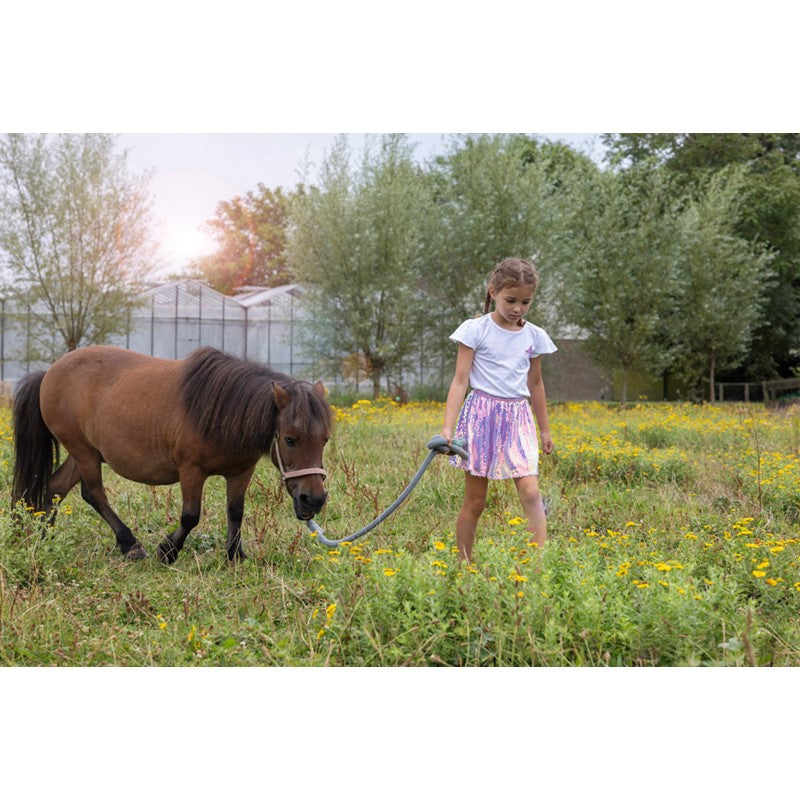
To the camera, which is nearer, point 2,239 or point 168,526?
point 168,526

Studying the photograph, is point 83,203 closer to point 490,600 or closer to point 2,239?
point 2,239

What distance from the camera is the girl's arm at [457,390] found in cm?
438

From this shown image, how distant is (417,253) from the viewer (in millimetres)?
21047

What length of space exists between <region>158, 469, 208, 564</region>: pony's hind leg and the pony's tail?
1.35 meters

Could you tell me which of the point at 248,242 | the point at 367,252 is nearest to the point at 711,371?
the point at 367,252

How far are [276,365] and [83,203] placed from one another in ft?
31.2

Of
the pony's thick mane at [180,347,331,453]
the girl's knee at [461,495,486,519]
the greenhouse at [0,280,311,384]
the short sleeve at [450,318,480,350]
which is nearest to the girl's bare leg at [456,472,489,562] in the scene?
the girl's knee at [461,495,486,519]

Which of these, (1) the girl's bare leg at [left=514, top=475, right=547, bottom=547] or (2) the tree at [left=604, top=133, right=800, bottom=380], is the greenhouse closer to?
(2) the tree at [left=604, top=133, right=800, bottom=380]

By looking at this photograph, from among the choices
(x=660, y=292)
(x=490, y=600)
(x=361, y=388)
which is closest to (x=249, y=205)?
(x=361, y=388)

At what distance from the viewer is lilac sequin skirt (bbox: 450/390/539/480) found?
4.59 m

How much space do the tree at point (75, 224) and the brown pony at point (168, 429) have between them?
44.2ft

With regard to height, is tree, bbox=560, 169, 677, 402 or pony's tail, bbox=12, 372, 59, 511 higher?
tree, bbox=560, 169, 677, 402

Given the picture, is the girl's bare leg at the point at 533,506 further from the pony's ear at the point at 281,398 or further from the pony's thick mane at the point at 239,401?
the pony's ear at the point at 281,398

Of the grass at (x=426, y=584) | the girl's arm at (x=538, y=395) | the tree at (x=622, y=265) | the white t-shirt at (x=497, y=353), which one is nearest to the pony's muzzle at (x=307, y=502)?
the grass at (x=426, y=584)
